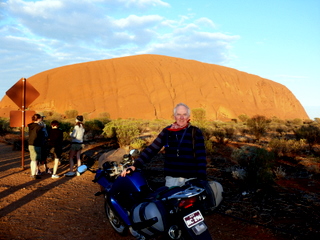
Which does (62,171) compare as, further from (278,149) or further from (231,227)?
(278,149)

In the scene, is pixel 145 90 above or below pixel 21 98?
above

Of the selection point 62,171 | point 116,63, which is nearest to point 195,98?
point 116,63

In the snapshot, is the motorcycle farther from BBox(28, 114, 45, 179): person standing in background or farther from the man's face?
BBox(28, 114, 45, 179): person standing in background

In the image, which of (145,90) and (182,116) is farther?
(145,90)

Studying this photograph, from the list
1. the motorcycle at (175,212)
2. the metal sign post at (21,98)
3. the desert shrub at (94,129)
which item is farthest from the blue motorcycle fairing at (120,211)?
the desert shrub at (94,129)

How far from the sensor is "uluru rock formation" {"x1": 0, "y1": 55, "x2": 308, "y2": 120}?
53094 millimetres

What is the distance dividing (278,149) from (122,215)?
10797 millimetres

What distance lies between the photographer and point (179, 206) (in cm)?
246

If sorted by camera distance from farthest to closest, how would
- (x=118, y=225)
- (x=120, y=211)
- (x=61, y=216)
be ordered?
(x=61, y=216) → (x=118, y=225) → (x=120, y=211)

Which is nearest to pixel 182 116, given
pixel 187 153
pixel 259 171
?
pixel 187 153

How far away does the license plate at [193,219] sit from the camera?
2.43 metres

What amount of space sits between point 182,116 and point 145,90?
54827mm

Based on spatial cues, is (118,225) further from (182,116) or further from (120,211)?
(182,116)

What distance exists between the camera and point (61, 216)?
5.00 m
